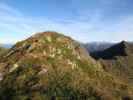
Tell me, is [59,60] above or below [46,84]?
above

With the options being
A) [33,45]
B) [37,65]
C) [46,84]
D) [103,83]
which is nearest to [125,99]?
[103,83]

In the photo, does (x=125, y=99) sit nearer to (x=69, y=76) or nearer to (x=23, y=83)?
(x=69, y=76)

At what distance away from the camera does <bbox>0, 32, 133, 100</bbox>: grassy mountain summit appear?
15688 centimetres

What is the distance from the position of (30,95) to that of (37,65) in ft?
96.9

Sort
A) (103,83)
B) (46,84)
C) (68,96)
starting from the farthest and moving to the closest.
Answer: (103,83), (46,84), (68,96)

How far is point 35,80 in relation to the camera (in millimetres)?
168875

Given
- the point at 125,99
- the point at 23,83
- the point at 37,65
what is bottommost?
the point at 125,99

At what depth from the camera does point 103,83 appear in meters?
190

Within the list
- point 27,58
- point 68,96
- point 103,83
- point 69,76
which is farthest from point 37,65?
point 103,83

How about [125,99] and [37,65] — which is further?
[37,65]

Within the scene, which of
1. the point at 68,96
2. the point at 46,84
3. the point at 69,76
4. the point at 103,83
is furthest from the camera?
the point at 103,83

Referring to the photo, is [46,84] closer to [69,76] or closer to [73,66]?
[69,76]

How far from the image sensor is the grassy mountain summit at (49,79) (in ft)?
515

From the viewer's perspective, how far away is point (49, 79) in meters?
170
